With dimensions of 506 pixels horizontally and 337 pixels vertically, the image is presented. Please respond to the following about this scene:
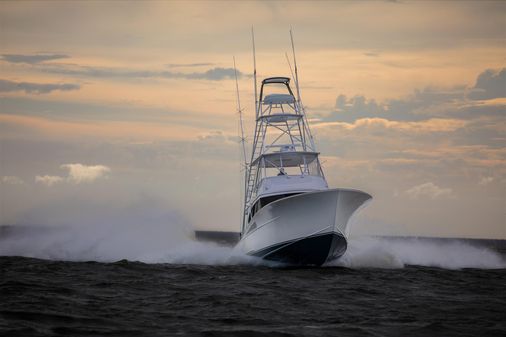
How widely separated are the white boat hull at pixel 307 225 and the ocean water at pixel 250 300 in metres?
0.84

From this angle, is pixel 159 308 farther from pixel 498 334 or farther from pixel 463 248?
pixel 463 248

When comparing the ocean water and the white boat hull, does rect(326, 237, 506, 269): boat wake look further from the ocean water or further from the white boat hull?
the white boat hull

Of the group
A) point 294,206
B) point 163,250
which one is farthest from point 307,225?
point 163,250

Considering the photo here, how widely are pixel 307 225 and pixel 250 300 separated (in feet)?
27.3

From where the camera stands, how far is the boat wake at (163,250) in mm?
33781

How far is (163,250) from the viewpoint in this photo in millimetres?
38625

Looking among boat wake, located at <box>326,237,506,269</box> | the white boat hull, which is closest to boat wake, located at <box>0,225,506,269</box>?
boat wake, located at <box>326,237,506,269</box>

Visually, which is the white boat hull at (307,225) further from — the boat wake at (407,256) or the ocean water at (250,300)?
the boat wake at (407,256)

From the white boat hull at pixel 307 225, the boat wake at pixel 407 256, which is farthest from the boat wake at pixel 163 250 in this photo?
the white boat hull at pixel 307 225

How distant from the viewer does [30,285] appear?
20719mm

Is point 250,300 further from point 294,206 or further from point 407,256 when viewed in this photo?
point 407,256

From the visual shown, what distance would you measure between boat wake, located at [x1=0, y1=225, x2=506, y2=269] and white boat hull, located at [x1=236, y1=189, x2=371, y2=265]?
11.3ft

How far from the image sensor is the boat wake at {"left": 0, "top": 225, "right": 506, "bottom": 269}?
33.8 meters

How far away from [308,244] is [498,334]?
12.7 metres
